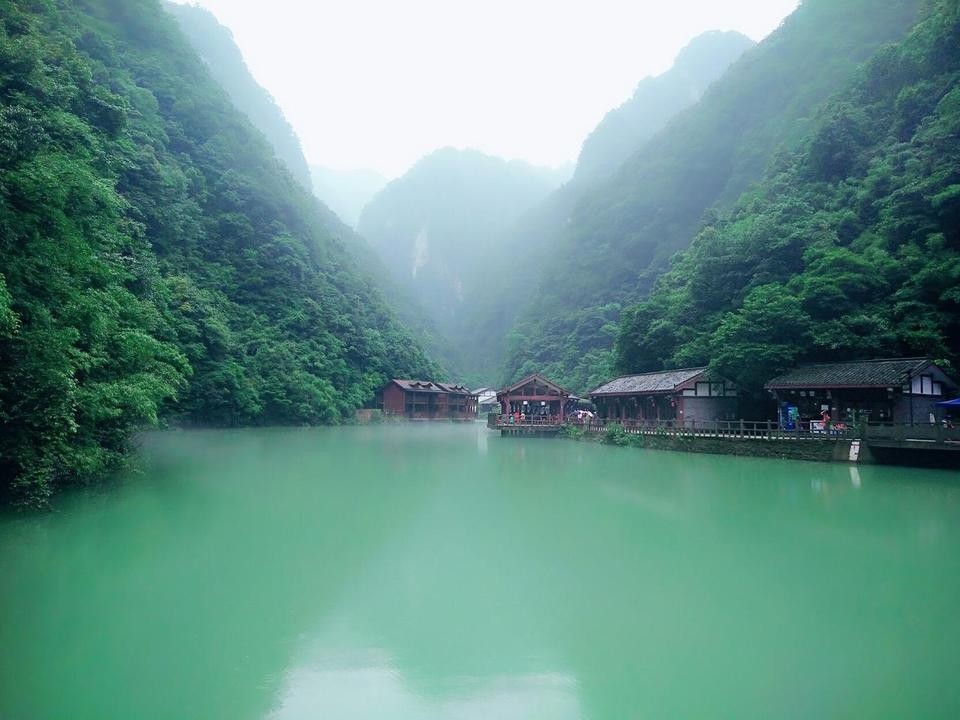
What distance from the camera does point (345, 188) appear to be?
160 m

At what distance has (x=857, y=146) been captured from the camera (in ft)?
105

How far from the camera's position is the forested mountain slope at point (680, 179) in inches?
2035

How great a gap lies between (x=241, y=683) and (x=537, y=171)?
141746 mm

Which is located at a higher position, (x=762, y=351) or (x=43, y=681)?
(x=762, y=351)

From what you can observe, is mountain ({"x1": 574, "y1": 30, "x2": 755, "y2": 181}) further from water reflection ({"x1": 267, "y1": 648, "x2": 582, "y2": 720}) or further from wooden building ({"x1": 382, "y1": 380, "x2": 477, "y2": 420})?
water reflection ({"x1": 267, "y1": 648, "x2": 582, "y2": 720})

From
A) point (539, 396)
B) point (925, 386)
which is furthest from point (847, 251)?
point (539, 396)

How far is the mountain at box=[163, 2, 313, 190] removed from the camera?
8344 centimetres

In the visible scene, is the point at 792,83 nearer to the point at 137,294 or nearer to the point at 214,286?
the point at 214,286

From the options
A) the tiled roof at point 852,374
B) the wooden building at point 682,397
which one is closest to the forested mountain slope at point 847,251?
the tiled roof at point 852,374

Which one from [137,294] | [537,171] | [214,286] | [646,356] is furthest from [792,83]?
[537,171]

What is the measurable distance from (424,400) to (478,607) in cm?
4369


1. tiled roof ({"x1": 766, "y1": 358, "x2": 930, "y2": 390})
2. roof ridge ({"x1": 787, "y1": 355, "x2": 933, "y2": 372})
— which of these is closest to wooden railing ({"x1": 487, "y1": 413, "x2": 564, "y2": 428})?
tiled roof ({"x1": 766, "y1": 358, "x2": 930, "y2": 390})

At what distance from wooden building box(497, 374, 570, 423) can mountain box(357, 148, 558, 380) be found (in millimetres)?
67532

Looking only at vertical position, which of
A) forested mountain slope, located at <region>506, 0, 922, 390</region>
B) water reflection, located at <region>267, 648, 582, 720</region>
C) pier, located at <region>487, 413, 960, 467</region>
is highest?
forested mountain slope, located at <region>506, 0, 922, 390</region>
